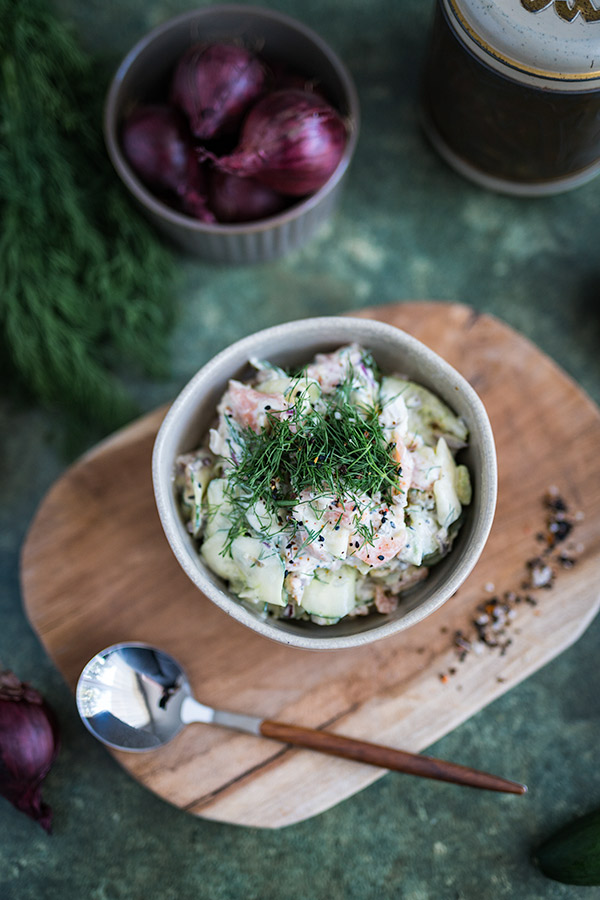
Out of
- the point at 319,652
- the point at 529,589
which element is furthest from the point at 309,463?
the point at 529,589

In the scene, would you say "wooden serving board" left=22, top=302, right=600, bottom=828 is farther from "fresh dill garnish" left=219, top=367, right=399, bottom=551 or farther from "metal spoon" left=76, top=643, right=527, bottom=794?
"fresh dill garnish" left=219, top=367, right=399, bottom=551

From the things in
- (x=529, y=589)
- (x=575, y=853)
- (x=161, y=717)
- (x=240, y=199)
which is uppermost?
(x=240, y=199)

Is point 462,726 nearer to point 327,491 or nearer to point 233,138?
point 327,491

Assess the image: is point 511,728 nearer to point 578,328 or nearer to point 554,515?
point 554,515

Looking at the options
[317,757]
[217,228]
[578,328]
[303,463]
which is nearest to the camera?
[303,463]

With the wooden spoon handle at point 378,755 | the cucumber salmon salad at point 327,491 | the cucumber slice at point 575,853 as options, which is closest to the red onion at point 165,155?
the cucumber salmon salad at point 327,491

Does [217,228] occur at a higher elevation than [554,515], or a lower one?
higher

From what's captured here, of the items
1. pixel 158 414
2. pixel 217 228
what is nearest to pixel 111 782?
pixel 158 414

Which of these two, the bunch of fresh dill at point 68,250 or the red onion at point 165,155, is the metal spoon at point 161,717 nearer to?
the bunch of fresh dill at point 68,250
